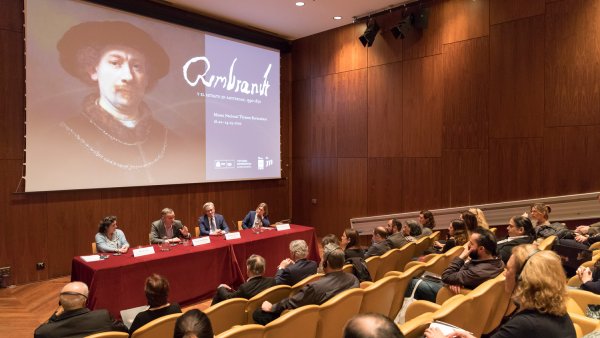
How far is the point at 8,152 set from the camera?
555 cm

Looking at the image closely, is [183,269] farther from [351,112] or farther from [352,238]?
[351,112]

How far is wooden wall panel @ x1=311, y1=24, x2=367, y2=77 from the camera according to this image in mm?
8133

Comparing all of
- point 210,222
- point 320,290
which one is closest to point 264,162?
point 210,222

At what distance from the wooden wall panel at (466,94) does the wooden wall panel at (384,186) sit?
3.62ft

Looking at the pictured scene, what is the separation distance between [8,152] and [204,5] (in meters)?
3.96

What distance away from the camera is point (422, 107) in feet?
23.5

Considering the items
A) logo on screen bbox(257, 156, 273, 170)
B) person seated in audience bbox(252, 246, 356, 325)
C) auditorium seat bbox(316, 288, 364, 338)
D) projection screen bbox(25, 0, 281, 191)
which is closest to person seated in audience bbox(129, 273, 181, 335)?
person seated in audience bbox(252, 246, 356, 325)

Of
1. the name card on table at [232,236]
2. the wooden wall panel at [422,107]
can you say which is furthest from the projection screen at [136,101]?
the wooden wall panel at [422,107]

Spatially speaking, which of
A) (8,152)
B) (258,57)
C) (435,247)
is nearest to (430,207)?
(435,247)

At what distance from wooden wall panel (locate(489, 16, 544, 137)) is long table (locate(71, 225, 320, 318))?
352cm

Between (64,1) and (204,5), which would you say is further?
(204,5)

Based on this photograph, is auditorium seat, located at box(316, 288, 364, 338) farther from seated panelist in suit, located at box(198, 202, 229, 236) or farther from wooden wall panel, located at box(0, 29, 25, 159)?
wooden wall panel, located at box(0, 29, 25, 159)

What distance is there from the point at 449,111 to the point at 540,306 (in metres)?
5.49

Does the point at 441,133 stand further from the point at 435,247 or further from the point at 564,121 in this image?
the point at 435,247
